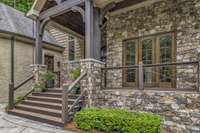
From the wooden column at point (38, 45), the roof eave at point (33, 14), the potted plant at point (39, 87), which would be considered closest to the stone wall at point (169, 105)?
the potted plant at point (39, 87)

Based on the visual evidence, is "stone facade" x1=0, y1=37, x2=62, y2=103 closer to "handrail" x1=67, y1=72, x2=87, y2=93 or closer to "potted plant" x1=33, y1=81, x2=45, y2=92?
"potted plant" x1=33, y1=81, x2=45, y2=92

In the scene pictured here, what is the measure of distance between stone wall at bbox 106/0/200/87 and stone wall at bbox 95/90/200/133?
7.27ft

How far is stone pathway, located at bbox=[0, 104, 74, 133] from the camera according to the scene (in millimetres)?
5223

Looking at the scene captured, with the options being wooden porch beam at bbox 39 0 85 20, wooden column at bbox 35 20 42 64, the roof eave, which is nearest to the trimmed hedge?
wooden porch beam at bbox 39 0 85 20

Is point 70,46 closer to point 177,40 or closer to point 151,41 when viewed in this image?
point 151,41

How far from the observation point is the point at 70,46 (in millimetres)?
14016

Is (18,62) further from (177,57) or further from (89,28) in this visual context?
(177,57)

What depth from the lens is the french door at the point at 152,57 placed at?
7.46 metres

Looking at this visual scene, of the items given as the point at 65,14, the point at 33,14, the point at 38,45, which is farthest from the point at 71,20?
the point at 38,45

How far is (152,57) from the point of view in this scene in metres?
7.95

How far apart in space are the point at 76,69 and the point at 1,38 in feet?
19.4

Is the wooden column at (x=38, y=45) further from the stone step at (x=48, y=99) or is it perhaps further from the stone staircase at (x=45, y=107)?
the stone step at (x=48, y=99)

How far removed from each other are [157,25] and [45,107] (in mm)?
5530

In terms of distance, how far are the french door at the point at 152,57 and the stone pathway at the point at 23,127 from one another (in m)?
4.09
